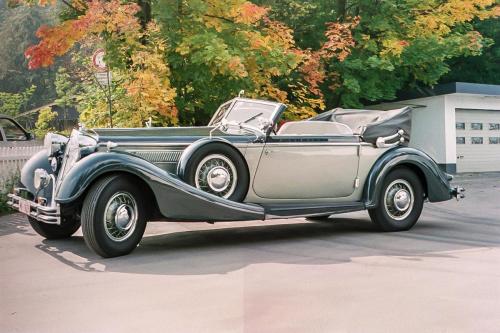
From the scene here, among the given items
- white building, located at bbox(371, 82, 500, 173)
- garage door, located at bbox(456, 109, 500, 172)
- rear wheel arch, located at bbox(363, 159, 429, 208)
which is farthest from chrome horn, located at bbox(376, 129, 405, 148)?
garage door, located at bbox(456, 109, 500, 172)

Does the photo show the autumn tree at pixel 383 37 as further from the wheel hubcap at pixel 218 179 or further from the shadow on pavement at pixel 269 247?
the wheel hubcap at pixel 218 179

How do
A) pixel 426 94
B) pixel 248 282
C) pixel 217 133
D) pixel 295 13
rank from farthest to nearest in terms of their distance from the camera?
pixel 426 94, pixel 295 13, pixel 217 133, pixel 248 282

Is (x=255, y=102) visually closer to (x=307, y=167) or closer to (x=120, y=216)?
(x=307, y=167)

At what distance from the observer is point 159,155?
21.2 ft

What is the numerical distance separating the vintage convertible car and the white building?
12.8m

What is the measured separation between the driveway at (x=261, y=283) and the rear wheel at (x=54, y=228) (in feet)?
0.51

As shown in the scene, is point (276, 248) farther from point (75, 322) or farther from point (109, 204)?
point (75, 322)

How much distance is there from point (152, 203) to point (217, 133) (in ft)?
4.32

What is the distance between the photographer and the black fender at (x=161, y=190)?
18.2 ft

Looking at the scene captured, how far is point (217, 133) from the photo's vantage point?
22.6ft

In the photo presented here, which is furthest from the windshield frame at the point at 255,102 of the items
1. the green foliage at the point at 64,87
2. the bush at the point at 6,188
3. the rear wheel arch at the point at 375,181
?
the green foliage at the point at 64,87

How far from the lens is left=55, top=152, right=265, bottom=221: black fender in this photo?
555 centimetres

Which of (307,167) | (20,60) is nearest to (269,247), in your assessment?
(307,167)

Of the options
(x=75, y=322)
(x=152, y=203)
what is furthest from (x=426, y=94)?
(x=75, y=322)
